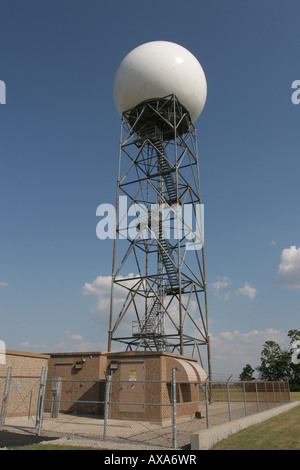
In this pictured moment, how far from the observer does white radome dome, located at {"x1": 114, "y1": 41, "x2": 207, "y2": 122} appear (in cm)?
2191

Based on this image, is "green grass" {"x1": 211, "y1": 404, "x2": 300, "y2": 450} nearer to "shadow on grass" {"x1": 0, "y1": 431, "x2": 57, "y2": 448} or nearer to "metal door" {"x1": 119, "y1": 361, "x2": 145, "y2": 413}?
"metal door" {"x1": 119, "y1": 361, "x2": 145, "y2": 413}

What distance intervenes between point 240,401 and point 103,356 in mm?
13582

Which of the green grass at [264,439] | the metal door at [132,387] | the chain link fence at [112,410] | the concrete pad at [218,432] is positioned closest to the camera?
the concrete pad at [218,432]

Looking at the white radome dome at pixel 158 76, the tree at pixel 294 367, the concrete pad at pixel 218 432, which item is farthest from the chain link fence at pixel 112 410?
the tree at pixel 294 367

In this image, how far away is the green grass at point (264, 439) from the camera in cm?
899

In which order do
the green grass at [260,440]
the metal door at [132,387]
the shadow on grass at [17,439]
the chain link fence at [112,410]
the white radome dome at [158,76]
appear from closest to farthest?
the green grass at [260,440] < the shadow on grass at [17,439] < the chain link fence at [112,410] < the metal door at [132,387] < the white radome dome at [158,76]

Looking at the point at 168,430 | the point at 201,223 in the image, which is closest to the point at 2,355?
the point at 168,430

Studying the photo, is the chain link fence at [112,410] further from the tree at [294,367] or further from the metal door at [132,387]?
the tree at [294,367]

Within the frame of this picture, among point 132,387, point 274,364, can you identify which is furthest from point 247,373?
point 132,387

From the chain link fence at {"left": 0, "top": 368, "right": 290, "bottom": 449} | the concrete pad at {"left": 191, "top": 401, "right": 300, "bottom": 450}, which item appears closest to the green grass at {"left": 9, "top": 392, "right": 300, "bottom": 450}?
the concrete pad at {"left": 191, "top": 401, "right": 300, "bottom": 450}

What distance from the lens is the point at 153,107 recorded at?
22.9 meters

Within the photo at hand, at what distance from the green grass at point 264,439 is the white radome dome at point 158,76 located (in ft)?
61.3

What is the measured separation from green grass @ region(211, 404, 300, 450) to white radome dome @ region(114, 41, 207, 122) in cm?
1870

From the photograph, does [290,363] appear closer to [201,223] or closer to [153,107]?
[201,223]
